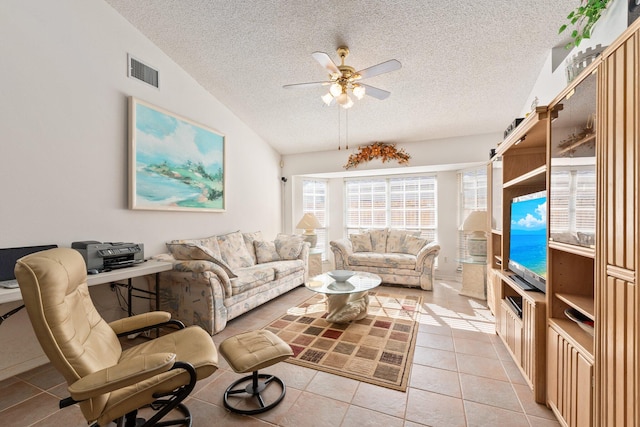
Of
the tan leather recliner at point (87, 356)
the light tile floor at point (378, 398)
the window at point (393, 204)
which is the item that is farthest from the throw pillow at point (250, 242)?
the tan leather recliner at point (87, 356)

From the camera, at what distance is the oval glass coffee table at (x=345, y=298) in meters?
2.98

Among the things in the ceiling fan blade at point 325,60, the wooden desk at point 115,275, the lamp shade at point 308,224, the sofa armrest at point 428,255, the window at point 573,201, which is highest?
the ceiling fan blade at point 325,60

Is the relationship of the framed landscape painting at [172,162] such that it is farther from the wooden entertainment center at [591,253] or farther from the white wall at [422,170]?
the wooden entertainment center at [591,253]

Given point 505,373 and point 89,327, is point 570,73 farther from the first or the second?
point 89,327

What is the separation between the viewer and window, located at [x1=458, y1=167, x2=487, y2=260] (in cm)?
492

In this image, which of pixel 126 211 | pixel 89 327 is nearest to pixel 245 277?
pixel 126 211

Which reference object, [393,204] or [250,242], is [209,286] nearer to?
[250,242]

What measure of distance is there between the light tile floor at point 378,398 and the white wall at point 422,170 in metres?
3.07

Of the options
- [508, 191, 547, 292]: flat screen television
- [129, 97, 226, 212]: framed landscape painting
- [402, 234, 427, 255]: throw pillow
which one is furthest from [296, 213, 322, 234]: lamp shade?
[508, 191, 547, 292]: flat screen television

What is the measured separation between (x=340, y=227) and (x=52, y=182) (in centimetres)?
482

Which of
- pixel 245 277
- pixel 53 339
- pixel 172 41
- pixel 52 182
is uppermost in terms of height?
pixel 172 41

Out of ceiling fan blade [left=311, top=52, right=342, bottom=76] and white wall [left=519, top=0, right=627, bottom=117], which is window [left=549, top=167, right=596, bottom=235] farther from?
ceiling fan blade [left=311, top=52, right=342, bottom=76]

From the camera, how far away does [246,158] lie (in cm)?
485

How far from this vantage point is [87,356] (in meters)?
1.27
